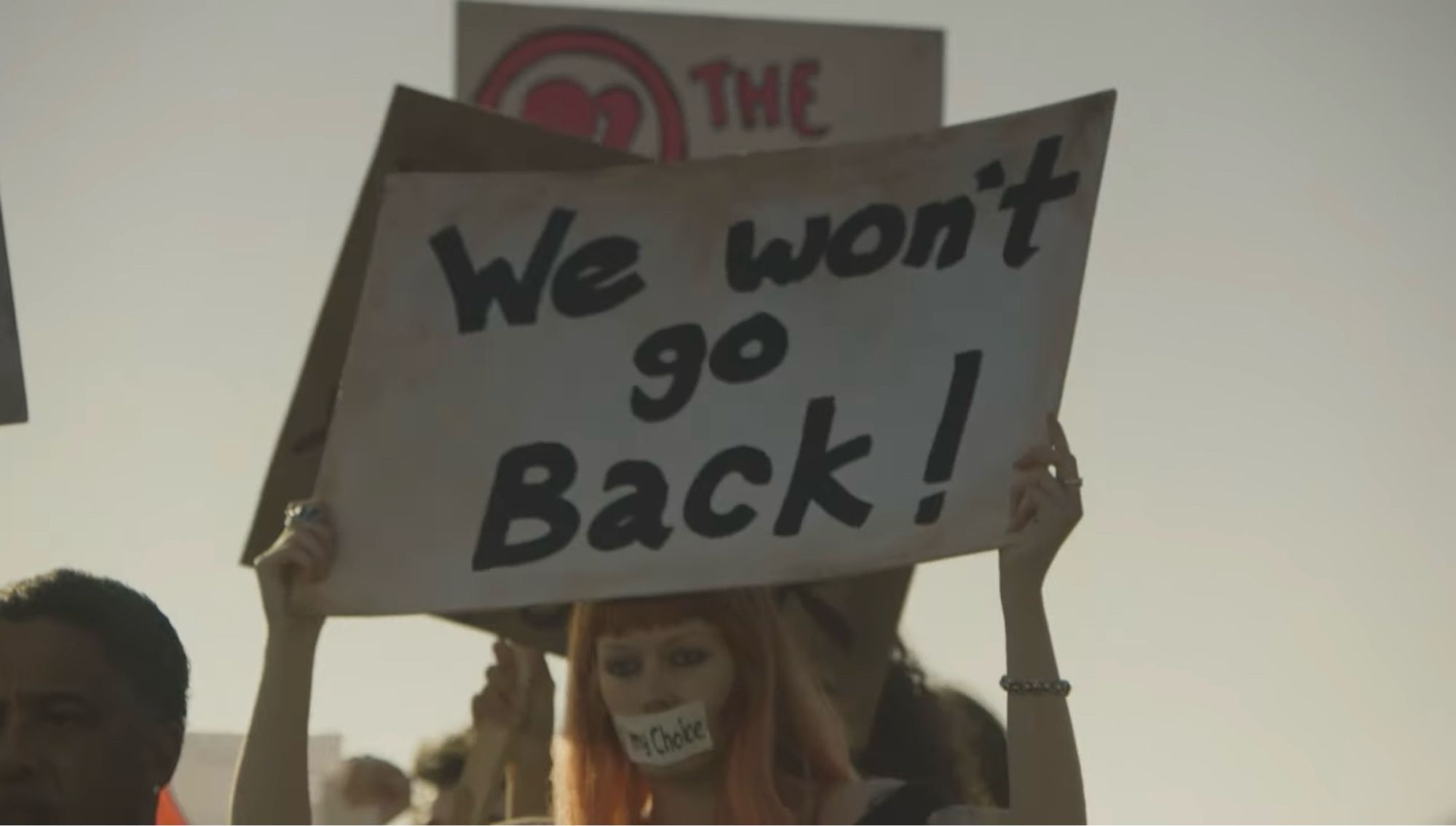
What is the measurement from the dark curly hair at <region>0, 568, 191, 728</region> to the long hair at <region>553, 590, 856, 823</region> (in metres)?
0.70

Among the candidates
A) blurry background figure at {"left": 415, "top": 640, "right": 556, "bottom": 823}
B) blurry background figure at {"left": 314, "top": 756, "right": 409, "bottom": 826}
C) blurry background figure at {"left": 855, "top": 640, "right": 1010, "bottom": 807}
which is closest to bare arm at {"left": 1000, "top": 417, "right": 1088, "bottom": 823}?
blurry background figure at {"left": 855, "top": 640, "right": 1010, "bottom": 807}

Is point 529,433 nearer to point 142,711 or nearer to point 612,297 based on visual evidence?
point 612,297

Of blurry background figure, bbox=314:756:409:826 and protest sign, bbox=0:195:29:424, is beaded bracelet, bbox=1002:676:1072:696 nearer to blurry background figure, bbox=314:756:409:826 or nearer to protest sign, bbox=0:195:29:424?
protest sign, bbox=0:195:29:424

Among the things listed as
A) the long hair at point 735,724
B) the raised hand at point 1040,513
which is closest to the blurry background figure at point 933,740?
the long hair at point 735,724

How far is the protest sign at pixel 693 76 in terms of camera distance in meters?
9.45

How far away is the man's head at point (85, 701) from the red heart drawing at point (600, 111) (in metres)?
4.46

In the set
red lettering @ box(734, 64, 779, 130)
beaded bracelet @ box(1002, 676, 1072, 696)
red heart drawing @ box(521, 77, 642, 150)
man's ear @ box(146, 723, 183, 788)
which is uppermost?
red heart drawing @ box(521, 77, 642, 150)

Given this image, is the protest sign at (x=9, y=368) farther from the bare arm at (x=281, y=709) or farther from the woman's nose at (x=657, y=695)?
the woman's nose at (x=657, y=695)

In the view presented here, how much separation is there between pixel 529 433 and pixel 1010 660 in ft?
3.65

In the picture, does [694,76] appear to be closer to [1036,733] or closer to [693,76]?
[693,76]

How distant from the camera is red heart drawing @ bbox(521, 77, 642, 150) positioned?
388 inches

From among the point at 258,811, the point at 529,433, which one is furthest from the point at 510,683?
the point at 258,811

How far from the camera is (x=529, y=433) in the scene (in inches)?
237

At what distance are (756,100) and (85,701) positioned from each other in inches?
180
